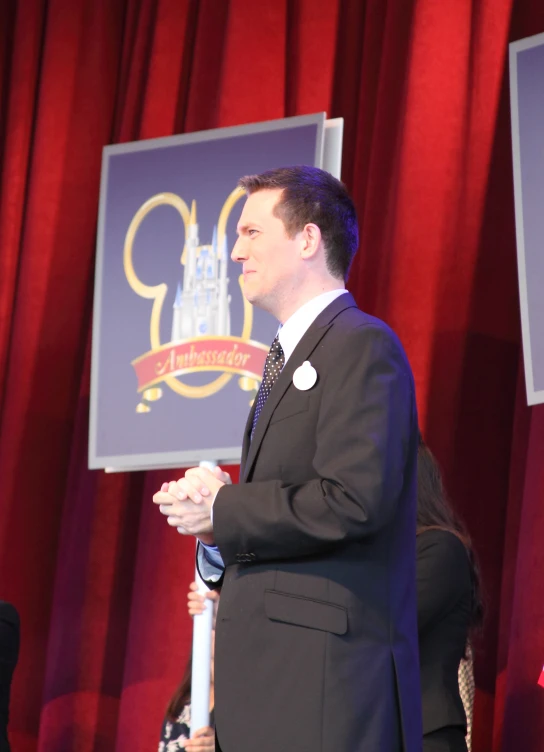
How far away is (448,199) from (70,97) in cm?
178

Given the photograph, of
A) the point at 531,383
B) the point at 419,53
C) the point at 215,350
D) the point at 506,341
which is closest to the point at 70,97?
the point at 419,53

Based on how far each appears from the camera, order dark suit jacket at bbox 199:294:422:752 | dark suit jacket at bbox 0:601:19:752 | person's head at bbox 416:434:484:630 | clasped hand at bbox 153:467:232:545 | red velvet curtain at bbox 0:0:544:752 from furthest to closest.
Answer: red velvet curtain at bbox 0:0:544:752 → dark suit jacket at bbox 0:601:19:752 → person's head at bbox 416:434:484:630 → clasped hand at bbox 153:467:232:545 → dark suit jacket at bbox 199:294:422:752

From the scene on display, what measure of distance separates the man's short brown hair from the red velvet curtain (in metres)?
1.20

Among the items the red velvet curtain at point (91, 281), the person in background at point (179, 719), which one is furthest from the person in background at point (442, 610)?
the person in background at point (179, 719)

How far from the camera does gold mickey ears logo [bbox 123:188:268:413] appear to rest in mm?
2914

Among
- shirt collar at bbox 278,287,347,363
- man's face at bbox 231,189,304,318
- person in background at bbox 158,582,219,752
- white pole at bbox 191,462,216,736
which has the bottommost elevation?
person in background at bbox 158,582,219,752

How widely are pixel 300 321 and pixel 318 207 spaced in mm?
212

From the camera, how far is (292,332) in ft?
5.75

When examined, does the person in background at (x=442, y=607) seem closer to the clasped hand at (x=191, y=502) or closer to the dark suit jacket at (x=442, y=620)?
the dark suit jacket at (x=442, y=620)

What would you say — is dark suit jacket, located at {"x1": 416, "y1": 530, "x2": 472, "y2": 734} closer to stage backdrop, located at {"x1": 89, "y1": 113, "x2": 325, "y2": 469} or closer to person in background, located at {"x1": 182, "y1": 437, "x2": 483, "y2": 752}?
person in background, located at {"x1": 182, "y1": 437, "x2": 483, "y2": 752}

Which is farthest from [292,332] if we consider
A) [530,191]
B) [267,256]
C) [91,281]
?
[91,281]

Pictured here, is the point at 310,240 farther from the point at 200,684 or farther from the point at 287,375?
the point at 200,684

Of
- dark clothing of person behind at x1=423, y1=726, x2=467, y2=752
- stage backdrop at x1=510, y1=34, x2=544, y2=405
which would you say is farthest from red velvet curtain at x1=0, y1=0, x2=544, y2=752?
dark clothing of person behind at x1=423, y1=726, x2=467, y2=752

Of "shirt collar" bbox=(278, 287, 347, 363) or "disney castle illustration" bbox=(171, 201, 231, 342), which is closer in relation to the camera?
"shirt collar" bbox=(278, 287, 347, 363)
